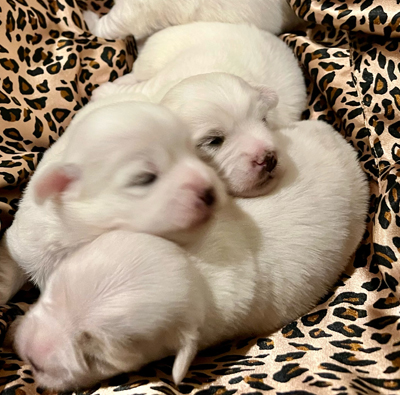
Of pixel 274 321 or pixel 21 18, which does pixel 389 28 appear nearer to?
pixel 274 321

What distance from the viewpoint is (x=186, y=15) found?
7.52ft

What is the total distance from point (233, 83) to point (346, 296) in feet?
2.90

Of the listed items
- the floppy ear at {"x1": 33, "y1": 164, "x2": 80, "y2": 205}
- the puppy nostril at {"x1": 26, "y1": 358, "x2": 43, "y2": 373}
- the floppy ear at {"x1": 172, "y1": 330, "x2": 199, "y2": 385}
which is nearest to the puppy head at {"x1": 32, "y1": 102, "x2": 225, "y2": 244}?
the floppy ear at {"x1": 33, "y1": 164, "x2": 80, "y2": 205}

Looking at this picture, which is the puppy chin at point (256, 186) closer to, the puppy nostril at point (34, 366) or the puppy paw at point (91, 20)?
the puppy nostril at point (34, 366)

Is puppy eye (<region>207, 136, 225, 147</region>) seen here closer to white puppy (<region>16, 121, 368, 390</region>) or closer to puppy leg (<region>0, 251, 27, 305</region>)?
white puppy (<region>16, 121, 368, 390</region>)

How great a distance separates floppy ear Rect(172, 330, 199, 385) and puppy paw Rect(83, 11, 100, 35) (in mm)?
1932

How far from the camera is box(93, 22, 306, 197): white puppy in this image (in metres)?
1.58

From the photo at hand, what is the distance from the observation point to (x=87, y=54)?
2.27 metres

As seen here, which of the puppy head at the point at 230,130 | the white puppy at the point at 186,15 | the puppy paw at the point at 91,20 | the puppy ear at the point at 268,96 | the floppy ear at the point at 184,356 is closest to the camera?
the floppy ear at the point at 184,356

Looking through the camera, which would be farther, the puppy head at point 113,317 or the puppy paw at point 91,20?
the puppy paw at point 91,20

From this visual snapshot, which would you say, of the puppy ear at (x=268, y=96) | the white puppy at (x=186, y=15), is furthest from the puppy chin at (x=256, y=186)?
the white puppy at (x=186, y=15)

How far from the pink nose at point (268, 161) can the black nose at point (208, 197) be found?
27 centimetres

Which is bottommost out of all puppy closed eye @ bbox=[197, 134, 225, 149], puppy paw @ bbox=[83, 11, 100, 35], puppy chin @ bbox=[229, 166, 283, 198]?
puppy chin @ bbox=[229, 166, 283, 198]

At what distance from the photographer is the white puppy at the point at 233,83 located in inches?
62.2
